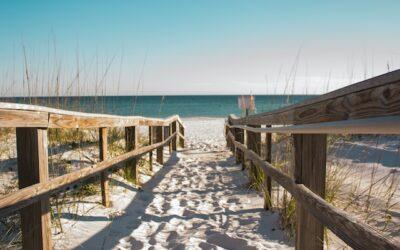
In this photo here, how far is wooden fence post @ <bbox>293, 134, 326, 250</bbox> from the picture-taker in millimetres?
2180

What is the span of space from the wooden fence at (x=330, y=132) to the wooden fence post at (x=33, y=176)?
5.02 feet

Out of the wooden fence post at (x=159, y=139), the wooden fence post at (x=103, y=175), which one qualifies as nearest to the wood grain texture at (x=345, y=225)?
the wooden fence post at (x=103, y=175)

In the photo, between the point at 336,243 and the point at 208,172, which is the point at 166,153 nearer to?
the point at 208,172

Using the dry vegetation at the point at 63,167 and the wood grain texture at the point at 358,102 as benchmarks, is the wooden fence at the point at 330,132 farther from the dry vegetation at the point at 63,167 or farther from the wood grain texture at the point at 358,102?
the dry vegetation at the point at 63,167

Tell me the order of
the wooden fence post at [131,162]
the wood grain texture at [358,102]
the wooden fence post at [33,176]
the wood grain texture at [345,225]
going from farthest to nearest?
the wooden fence post at [131,162]
the wooden fence post at [33,176]
the wood grain texture at [345,225]
the wood grain texture at [358,102]

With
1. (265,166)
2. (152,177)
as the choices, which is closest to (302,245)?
(265,166)

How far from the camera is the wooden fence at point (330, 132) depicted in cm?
114

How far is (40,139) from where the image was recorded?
219 cm

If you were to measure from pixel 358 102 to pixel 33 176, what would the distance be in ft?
6.13

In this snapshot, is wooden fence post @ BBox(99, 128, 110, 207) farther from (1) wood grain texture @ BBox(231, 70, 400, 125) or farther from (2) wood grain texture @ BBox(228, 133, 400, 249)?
(1) wood grain texture @ BBox(231, 70, 400, 125)

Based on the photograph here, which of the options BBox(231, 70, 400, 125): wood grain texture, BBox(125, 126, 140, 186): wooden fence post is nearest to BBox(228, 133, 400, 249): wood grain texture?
BBox(231, 70, 400, 125): wood grain texture

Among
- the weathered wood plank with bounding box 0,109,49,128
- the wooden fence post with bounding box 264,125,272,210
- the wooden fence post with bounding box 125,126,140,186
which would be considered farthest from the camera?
the wooden fence post with bounding box 125,126,140,186

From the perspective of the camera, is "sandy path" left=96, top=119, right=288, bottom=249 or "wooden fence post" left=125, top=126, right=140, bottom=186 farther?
"wooden fence post" left=125, top=126, right=140, bottom=186

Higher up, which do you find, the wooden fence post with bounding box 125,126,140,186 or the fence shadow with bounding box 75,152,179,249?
the wooden fence post with bounding box 125,126,140,186
